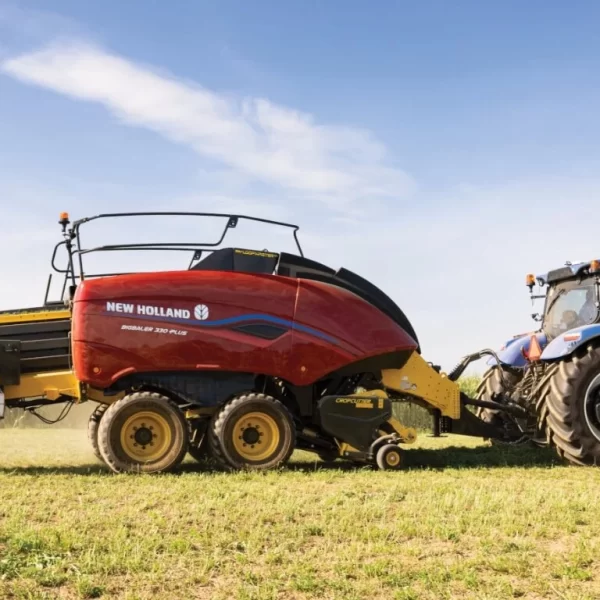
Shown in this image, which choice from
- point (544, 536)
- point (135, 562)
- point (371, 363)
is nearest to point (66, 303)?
point (371, 363)

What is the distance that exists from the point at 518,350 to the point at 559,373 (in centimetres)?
237

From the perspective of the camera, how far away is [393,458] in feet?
27.6

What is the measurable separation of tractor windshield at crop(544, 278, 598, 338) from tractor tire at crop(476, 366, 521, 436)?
0.82 metres

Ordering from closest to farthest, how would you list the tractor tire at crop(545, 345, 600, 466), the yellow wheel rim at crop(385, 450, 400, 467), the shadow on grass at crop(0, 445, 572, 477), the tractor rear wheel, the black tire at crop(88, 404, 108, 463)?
→ the shadow on grass at crop(0, 445, 572, 477), the yellow wheel rim at crop(385, 450, 400, 467), the tractor tire at crop(545, 345, 600, 466), the black tire at crop(88, 404, 108, 463), the tractor rear wheel

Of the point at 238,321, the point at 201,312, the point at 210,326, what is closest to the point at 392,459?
the point at 238,321

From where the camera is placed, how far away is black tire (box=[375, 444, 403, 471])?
839 centimetres

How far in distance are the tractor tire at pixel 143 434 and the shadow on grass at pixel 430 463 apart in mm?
191

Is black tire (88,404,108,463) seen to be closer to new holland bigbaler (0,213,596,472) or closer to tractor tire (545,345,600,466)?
new holland bigbaler (0,213,596,472)

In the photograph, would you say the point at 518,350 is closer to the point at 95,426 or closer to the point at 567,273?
the point at 567,273

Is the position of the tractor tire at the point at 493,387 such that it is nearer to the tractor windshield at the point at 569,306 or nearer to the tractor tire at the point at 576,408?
the tractor windshield at the point at 569,306

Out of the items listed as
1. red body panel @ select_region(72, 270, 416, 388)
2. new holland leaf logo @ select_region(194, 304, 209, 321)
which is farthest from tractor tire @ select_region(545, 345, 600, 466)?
new holland leaf logo @ select_region(194, 304, 209, 321)

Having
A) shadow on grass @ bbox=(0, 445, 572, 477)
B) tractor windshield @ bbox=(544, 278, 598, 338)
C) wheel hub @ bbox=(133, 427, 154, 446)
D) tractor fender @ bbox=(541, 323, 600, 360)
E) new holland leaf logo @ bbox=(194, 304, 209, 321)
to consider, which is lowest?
shadow on grass @ bbox=(0, 445, 572, 477)

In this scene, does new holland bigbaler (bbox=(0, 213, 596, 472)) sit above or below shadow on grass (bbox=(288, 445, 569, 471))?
above

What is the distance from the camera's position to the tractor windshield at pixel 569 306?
397 inches
